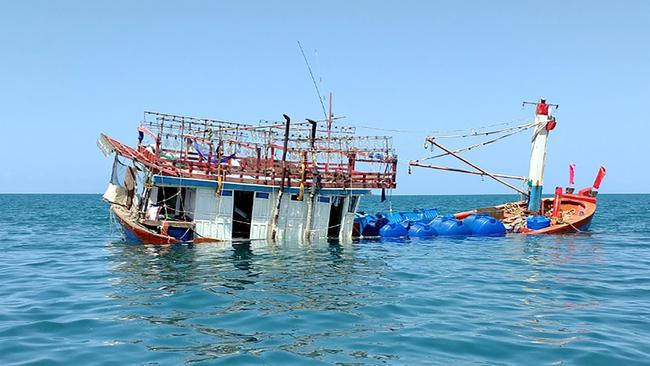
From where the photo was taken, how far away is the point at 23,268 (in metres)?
19.4

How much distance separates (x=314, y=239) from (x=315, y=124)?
5364 mm

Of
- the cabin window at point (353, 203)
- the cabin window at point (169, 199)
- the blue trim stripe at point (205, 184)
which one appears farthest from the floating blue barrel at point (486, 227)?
the cabin window at point (169, 199)

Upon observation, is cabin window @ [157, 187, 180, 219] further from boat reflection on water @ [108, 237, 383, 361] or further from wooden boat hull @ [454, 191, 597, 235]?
wooden boat hull @ [454, 191, 597, 235]

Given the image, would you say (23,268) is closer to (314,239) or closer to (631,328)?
(314,239)

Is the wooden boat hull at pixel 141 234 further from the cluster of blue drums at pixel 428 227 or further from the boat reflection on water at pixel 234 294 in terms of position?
the cluster of blue drums at pixel 428 227

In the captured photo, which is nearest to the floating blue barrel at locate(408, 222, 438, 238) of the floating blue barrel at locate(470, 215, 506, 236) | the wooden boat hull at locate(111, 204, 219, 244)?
the floating blue barrel at locate(470, 215, 506, 236)

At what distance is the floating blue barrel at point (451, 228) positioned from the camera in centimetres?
3002

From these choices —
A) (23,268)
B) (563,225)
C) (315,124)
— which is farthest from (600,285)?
(23,268)

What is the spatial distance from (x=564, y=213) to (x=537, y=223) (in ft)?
12.4

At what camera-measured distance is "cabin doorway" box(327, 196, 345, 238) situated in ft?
87.8

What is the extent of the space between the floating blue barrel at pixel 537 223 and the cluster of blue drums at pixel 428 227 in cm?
171

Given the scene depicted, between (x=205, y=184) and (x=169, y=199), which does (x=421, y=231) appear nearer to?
(x=205, y=184)

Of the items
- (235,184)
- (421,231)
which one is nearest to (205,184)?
(235,184)

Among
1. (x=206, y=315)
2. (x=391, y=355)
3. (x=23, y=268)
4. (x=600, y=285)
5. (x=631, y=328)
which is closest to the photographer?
(x=391, y=355)
